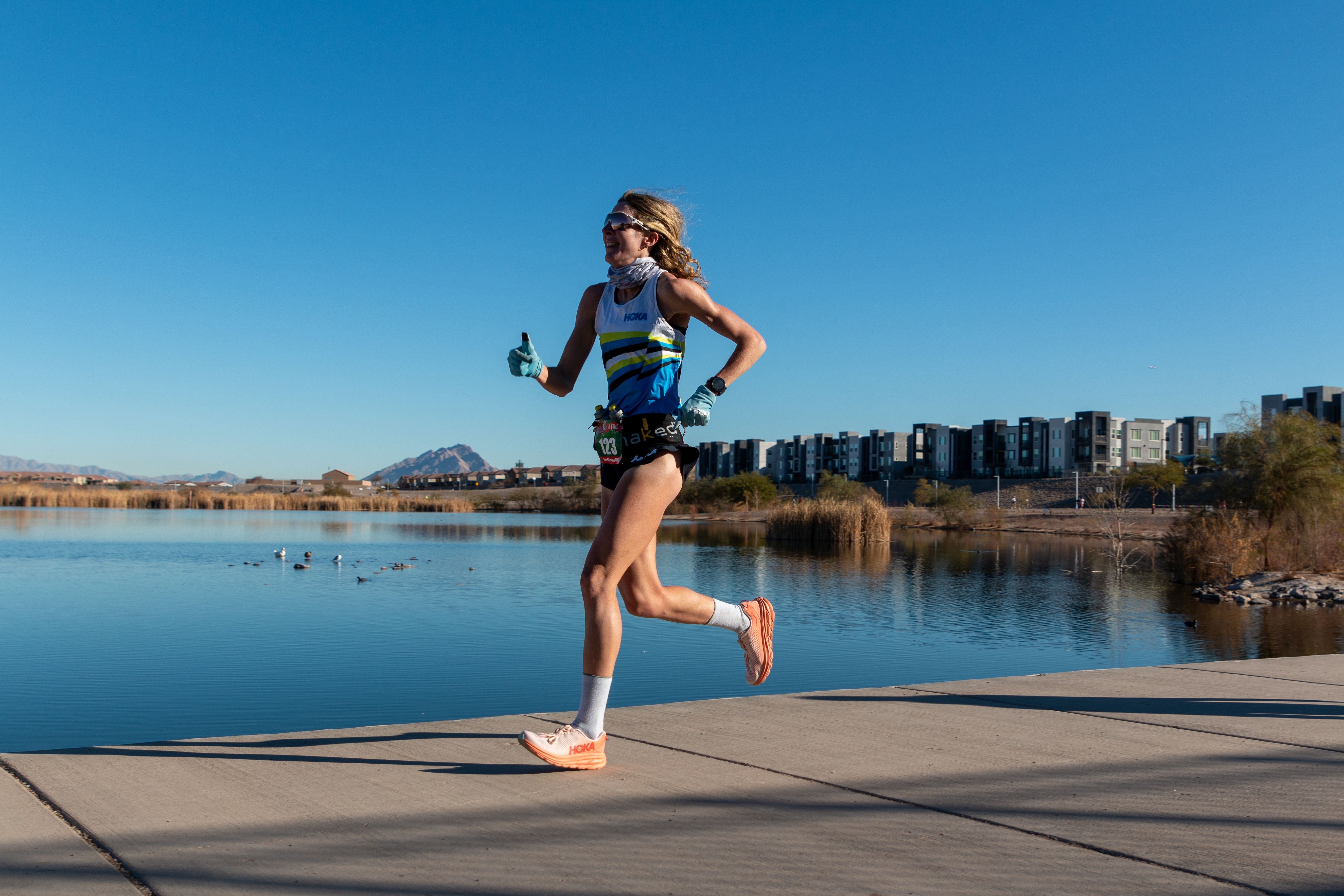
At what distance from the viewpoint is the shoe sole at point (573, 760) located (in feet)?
10.8

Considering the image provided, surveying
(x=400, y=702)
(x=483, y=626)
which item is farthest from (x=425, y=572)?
(x=400, y=702)

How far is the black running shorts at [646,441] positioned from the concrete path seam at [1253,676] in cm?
369

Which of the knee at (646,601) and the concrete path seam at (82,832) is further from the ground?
the knee at (646,601)

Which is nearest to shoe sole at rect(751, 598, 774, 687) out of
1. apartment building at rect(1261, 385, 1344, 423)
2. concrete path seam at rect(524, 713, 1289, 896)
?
concrete path seam at rect(524, 713, 1289, 896)

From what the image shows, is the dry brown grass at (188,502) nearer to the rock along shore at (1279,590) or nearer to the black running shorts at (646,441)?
the rock along shore at (1279,590)

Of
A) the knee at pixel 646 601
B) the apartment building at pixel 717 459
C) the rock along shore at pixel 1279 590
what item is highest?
the apartment building at pixel 717 459

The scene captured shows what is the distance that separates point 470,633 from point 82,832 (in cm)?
1031

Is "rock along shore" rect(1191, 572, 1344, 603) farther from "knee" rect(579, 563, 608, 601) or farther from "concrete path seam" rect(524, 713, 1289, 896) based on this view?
"knee" rect(579, 563, 608, 601)

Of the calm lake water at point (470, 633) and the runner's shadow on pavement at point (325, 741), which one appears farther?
the calm lake water at point (470, 633)

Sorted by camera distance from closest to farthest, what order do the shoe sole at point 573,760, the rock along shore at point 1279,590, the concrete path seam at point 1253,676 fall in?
the shoe sole at point 573,760 → the concrete path seam at point 1253,676 → the rock along shore at point 1279,590

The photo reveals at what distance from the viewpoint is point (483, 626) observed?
13.5 meters

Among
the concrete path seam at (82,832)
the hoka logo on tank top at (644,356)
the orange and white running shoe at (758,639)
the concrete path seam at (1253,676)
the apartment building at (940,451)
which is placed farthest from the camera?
the apartment building at (940,451)

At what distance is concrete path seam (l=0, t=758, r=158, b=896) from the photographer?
2.28m

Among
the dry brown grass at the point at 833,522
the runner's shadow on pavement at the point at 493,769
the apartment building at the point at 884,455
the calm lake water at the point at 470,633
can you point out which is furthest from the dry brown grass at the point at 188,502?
the runner's shadow on pavement at the point at 493,769
